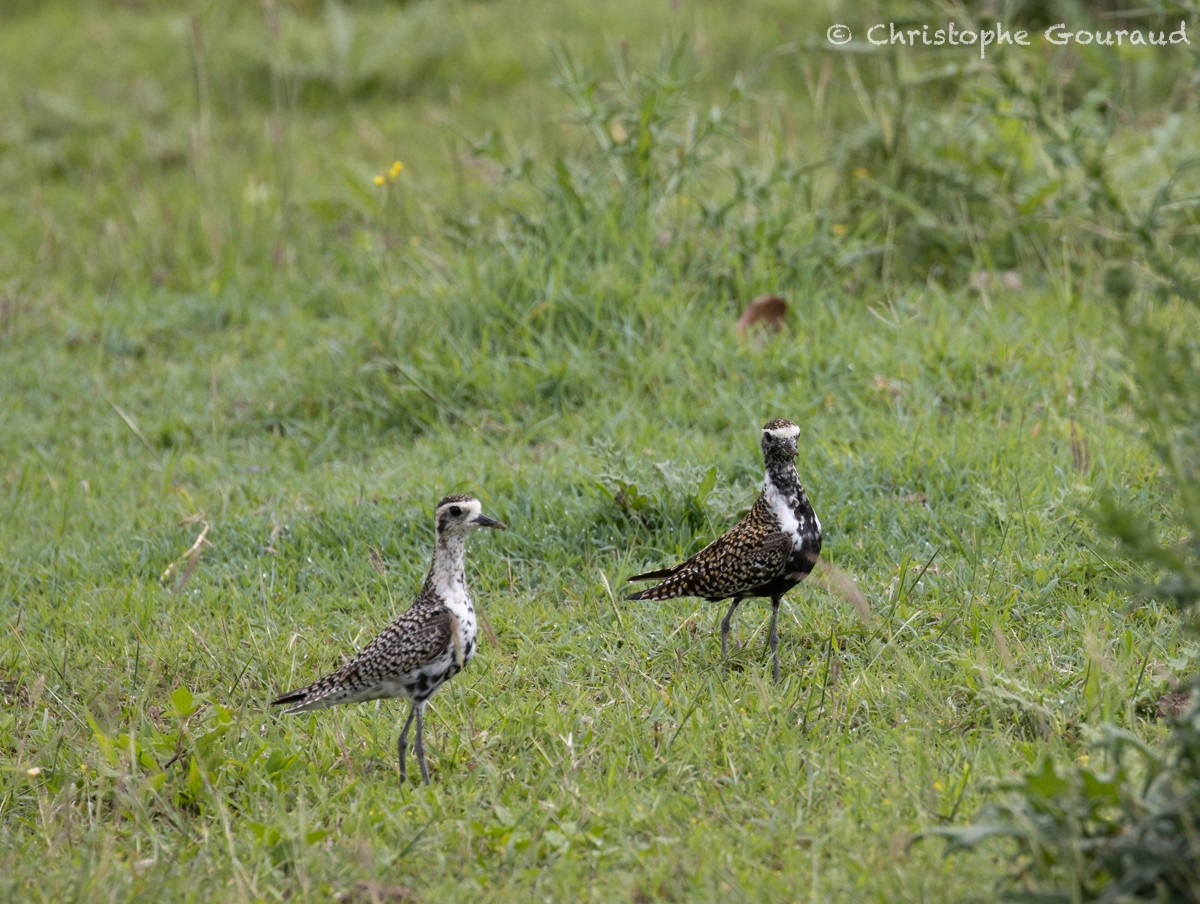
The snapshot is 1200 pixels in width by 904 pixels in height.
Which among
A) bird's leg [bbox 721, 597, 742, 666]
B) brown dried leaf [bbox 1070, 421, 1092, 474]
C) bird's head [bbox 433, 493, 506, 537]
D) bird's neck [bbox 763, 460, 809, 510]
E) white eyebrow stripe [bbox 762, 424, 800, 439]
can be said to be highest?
white eyebrow stripe [bbox 762, 424, 800, 439]

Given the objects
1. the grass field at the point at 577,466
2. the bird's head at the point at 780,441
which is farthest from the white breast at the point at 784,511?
the grass field at the point at 577,466

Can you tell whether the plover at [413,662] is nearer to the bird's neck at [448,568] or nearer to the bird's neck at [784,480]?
the bird's neck at [448,568]

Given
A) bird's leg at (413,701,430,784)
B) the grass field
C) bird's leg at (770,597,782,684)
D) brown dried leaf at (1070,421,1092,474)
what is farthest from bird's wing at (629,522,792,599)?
brown dried leaf at (1070,421,1092,474)

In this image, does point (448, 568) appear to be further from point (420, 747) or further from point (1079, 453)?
point (1079, 453)

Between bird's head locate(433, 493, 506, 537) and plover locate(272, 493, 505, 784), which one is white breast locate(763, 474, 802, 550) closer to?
bird's head locate(433, 493, 506, 537)

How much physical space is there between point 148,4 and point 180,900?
13114 millimetres

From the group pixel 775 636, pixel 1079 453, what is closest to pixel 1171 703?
pixel 775 636

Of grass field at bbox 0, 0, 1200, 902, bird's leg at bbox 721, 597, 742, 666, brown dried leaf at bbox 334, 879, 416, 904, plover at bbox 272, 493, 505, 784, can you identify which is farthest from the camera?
bird's leg at bbox 721, 597, 742, 666

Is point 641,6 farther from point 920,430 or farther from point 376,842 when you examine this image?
point 376,842

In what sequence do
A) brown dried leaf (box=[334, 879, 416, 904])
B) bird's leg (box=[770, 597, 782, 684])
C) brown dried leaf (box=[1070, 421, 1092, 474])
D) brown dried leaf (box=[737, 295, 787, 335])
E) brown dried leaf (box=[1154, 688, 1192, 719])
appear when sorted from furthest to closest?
brown dried leaf (box=[737, 295, 787, 335]), brown dried leaf (box=[1070, 421, 1092, 474]), bird's leg (box=[770, 597, 782, 684]), brown dried leaf (box=[1154, 688, 1192, 719]), brown dried leaf (box=[334, 879, 416, 904])

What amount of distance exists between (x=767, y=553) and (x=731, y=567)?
15 cm

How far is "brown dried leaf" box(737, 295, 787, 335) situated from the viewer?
25.2 feet

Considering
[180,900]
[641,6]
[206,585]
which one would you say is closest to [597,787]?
[180,900]

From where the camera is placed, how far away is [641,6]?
42.2 feet
